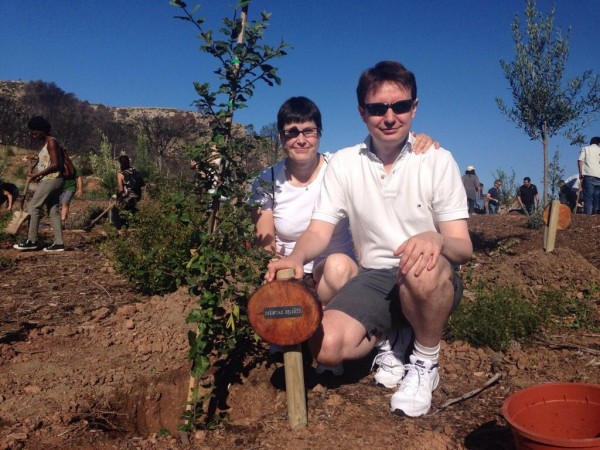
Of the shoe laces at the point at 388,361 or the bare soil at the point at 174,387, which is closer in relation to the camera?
the bare soil at the point at 174,387

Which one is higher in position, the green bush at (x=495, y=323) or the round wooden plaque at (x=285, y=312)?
the round wooden plaque at (x=285, y=312)

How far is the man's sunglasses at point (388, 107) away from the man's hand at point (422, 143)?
0.18m

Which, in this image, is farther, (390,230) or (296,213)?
(296,213)

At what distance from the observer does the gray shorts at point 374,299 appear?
8.89 ft

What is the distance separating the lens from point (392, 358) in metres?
2.95

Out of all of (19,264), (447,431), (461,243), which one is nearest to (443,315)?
(461,243)

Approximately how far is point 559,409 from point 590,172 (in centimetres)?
914

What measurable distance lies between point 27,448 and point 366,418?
1.55 meters

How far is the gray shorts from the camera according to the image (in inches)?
107

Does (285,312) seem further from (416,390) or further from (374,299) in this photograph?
(416,390)

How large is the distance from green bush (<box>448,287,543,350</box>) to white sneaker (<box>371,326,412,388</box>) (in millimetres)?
609

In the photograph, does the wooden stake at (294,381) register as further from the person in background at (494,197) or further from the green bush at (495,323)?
the person in background at (494,197)

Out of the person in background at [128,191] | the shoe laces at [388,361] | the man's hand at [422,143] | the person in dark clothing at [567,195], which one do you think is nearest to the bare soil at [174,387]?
the shoe laces at [388,361]

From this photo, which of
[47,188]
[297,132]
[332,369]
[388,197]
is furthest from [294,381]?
[47,188]
